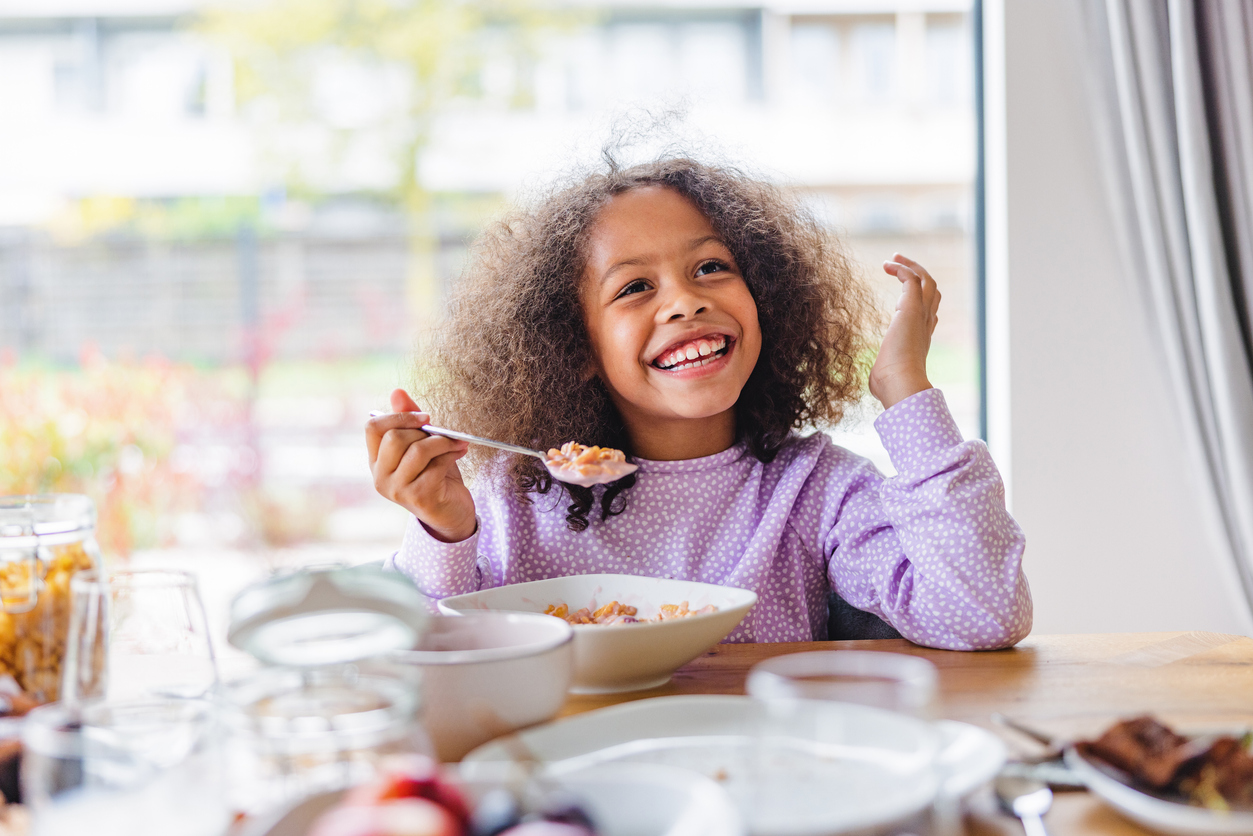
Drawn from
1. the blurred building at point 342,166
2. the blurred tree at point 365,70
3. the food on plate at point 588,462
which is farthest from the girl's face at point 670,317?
the blurred tree at point 365,70

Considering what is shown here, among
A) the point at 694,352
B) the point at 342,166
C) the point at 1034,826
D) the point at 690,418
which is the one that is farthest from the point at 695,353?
the point at 342,166

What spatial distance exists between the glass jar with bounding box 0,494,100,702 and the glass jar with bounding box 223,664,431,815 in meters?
→ 0.29

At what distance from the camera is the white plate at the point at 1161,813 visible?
0.59m

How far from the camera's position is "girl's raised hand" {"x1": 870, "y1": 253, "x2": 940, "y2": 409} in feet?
4.32

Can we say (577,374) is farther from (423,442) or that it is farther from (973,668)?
(973,668)

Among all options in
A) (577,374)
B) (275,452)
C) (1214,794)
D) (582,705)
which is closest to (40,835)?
(582,705)

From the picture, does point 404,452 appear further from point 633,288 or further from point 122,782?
point 122,782

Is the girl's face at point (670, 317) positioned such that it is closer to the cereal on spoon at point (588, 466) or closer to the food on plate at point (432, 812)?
the cereal on spoon at point (588, 466)

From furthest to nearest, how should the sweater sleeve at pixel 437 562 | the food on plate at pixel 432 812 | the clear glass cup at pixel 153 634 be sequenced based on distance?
the sweater sleeve at pixel 437 562
the clear glass cup at pixel 153 634
the food on plate at pixel 432 812

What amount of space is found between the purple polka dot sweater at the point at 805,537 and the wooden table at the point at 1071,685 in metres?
0.08

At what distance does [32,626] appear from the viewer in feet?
2.56

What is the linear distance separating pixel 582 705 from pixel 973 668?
15.8 inches

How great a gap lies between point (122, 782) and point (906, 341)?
1.08 meters

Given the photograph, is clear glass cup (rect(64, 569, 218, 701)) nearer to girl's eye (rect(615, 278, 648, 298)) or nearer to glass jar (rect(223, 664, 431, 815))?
glass jar (rect(223, 664, 431, 815))
